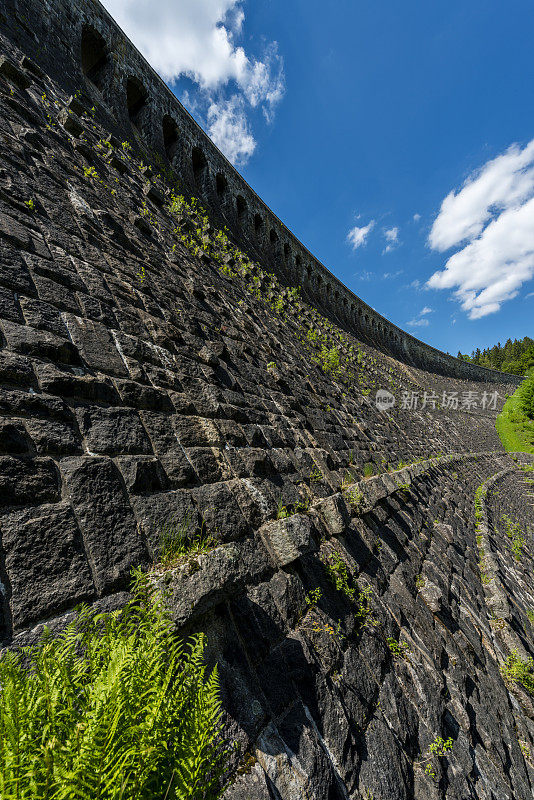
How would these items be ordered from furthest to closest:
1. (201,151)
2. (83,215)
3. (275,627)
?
(201,151), (83,215), (275,627)

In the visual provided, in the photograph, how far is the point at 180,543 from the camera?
71.2 inches

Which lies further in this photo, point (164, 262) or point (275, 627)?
point (164, 262)

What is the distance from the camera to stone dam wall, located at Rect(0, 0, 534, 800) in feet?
4.88

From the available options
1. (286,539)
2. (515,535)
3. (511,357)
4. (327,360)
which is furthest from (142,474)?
(511,357)

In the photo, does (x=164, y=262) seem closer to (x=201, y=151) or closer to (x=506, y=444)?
(x=201, y=151)

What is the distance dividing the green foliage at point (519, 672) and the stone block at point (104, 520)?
5.21 meters

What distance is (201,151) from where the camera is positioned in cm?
884

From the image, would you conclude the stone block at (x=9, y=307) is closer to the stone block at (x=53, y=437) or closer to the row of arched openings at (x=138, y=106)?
the stone block at (x=53, y=437)

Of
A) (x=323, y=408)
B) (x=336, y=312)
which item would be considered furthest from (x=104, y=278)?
(x=336, y=312)

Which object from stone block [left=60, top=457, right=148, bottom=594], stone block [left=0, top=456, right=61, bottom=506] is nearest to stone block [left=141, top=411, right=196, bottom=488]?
stone block [left=60, top=457, right=148, bottom=594]

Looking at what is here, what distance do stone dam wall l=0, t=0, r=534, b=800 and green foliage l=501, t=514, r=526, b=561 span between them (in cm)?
331

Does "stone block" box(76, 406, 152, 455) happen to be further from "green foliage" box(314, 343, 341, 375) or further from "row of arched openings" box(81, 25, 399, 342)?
"row of arched openings" box(81, 25, 399, 342)

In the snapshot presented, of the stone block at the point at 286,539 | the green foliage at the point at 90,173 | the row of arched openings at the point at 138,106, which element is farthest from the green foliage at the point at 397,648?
the row of arched openings at the point at 138,106

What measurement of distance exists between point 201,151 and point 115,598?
1082 centimetres
